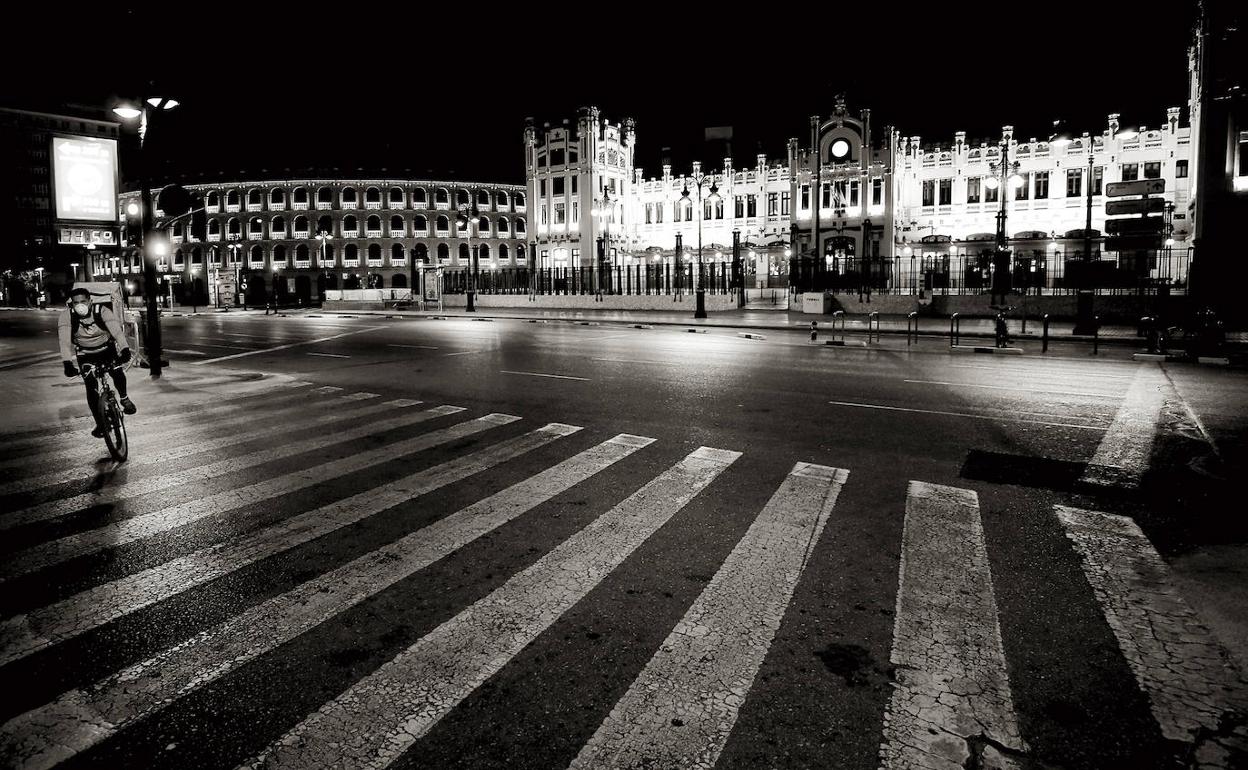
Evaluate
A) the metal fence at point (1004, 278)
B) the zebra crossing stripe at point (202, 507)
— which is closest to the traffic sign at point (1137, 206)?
the metal fence at point (1004, 278)

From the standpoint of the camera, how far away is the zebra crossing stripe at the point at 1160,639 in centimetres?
300

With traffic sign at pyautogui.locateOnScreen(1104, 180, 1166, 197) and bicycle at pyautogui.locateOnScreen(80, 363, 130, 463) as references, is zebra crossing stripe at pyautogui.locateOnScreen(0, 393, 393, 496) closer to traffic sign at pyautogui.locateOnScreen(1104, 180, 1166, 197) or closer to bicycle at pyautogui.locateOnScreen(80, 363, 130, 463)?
bicycle at pyautogui.locateOnScreen(80, 363, 130, 463)

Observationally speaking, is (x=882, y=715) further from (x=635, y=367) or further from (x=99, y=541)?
(x=635, y=367)

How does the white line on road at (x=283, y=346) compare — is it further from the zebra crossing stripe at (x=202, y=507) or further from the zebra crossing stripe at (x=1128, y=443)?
the zebra crossing stripe at (x=1128, y=443)

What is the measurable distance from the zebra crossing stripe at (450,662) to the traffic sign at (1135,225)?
797 inches

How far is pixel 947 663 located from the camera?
3395 millimetres

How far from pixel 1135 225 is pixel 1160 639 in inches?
793

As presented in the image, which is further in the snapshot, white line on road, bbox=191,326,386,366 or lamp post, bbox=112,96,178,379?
white line on road, bbox=191,326,386,366

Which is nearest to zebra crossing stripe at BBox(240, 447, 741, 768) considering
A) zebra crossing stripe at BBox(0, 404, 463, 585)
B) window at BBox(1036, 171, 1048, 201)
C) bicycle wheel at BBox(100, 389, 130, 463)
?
zebra crossing stripe at BBox(0, 404, 463, 585)

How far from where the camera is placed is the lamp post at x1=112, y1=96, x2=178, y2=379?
14.0m

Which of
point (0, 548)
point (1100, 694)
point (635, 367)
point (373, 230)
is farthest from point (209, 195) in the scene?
point (1100, 694)

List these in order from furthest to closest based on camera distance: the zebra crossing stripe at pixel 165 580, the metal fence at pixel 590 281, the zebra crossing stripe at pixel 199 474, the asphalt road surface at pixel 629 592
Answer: the metal fence at pixel 590 281
the zebra crossing stripe at pixel 199 474
the zebra crossing stripe at pixel 165 580
the asphalt road surface at pixel 629 592

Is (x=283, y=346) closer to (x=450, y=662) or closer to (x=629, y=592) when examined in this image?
(x=629, y=592)

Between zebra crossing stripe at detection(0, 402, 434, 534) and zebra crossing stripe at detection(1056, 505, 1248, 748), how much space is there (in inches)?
253
